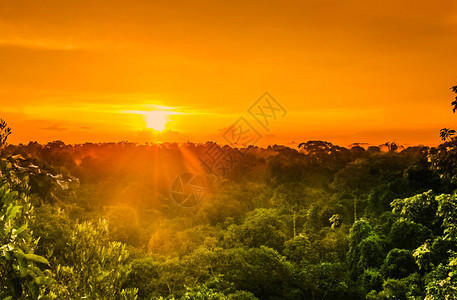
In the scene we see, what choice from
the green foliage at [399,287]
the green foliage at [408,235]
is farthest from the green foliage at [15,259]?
the green foliage at [408,235]

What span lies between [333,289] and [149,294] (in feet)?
29.7

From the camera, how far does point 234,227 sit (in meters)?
29.3

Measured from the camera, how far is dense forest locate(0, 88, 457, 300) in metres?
9.78

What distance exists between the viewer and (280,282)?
22031 mm

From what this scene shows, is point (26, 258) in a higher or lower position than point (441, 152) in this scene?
lower

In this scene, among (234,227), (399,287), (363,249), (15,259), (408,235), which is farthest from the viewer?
(234,227)

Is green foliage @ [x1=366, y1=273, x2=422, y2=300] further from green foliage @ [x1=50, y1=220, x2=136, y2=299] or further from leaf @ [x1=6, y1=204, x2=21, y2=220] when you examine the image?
leaf @ [x1=6, y1=204, x2=21, y2=220]

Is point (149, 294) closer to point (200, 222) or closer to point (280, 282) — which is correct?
point (280, 282)

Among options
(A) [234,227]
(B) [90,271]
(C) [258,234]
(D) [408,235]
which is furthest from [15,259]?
(A) [234,227]

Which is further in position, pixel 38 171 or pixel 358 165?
pixel 358 165

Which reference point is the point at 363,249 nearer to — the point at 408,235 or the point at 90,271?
the point at 408,235

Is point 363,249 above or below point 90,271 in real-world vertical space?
below

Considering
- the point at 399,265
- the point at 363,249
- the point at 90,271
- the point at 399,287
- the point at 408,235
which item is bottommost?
the point at 399,287

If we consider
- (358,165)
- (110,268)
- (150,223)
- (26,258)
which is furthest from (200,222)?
(26,258)
